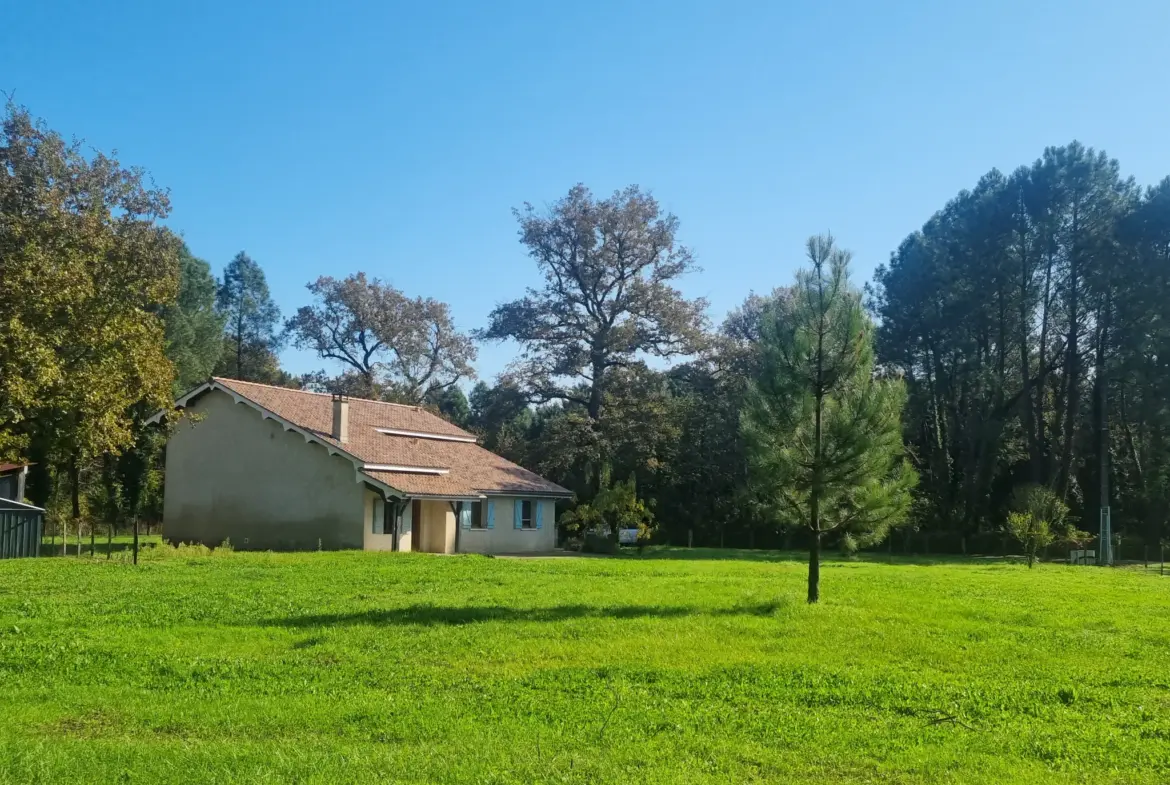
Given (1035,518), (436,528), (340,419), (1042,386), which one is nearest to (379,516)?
(436,528)

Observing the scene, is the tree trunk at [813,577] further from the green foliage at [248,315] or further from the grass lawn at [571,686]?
the green foliage at [248,315]

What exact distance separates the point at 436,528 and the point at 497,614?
22.4 metres

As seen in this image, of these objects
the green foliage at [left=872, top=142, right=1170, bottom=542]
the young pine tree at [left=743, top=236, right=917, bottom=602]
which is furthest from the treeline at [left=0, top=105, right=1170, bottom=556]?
the young pine tree at [left=743, top=236, right=917, bottom=602]

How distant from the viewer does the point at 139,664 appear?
10.8 metres

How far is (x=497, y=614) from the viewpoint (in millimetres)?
15320

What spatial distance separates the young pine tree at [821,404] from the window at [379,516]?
19260 mm

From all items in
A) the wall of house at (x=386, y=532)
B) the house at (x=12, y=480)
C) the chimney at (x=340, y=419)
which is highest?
the chimney at (x=340, y=419)

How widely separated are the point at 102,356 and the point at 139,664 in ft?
40.9

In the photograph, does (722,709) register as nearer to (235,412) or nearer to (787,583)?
(787,583)

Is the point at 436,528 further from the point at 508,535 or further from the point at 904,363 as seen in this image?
the point at 904,363

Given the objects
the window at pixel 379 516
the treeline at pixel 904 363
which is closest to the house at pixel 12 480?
the treeline at pixel 904 363

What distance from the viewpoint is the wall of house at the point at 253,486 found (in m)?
34.3

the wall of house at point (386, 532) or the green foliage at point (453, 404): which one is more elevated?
the green foliage at point (453, 404)

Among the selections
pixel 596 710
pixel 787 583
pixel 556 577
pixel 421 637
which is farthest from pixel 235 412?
pixel 596 710
